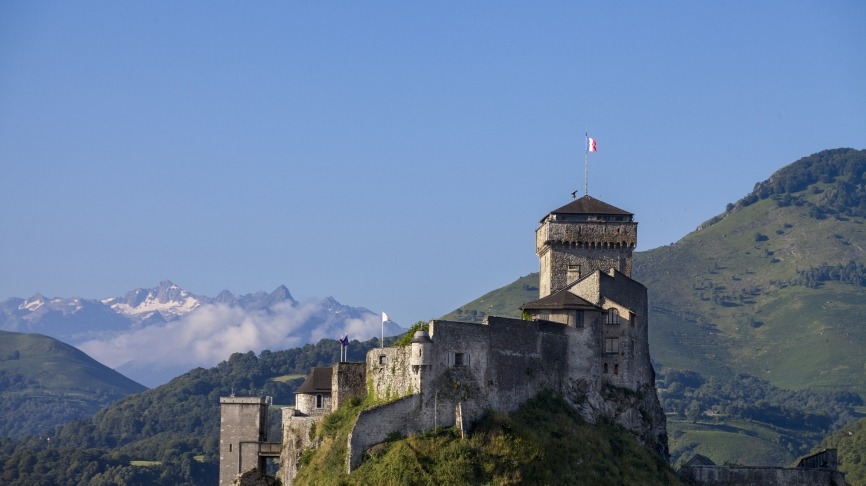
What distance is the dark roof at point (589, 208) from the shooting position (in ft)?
285

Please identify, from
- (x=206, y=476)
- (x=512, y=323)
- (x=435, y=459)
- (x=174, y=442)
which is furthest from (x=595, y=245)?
(x=174, y=442)

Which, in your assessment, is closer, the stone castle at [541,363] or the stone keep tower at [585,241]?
the stone castle at [541,363]

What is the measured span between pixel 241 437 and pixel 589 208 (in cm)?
2443

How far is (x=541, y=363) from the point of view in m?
75.2

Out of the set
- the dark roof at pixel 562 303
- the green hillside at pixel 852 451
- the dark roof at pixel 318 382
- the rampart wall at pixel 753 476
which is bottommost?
the green hillside at pixel 852 451

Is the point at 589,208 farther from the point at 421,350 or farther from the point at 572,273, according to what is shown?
the point at 421,350

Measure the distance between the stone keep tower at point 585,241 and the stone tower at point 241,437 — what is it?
61.0ft

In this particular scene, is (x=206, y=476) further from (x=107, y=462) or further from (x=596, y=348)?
(x=596, y=348)

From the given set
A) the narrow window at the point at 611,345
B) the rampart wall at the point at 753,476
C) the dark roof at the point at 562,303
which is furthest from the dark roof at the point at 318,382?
the rampart wall at the point at 753,476

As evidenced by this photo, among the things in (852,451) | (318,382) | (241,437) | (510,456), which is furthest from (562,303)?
(852,451)

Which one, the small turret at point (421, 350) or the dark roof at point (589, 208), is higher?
the dark roof at point (589, 208)

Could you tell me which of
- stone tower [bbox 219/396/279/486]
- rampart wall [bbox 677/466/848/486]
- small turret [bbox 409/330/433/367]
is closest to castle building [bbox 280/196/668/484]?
small turret [bbox 409/330/433/367]

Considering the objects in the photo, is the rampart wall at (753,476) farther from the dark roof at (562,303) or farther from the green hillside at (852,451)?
the green hillside at (852,451)

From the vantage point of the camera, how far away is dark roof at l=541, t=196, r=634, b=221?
86875 millimetres
